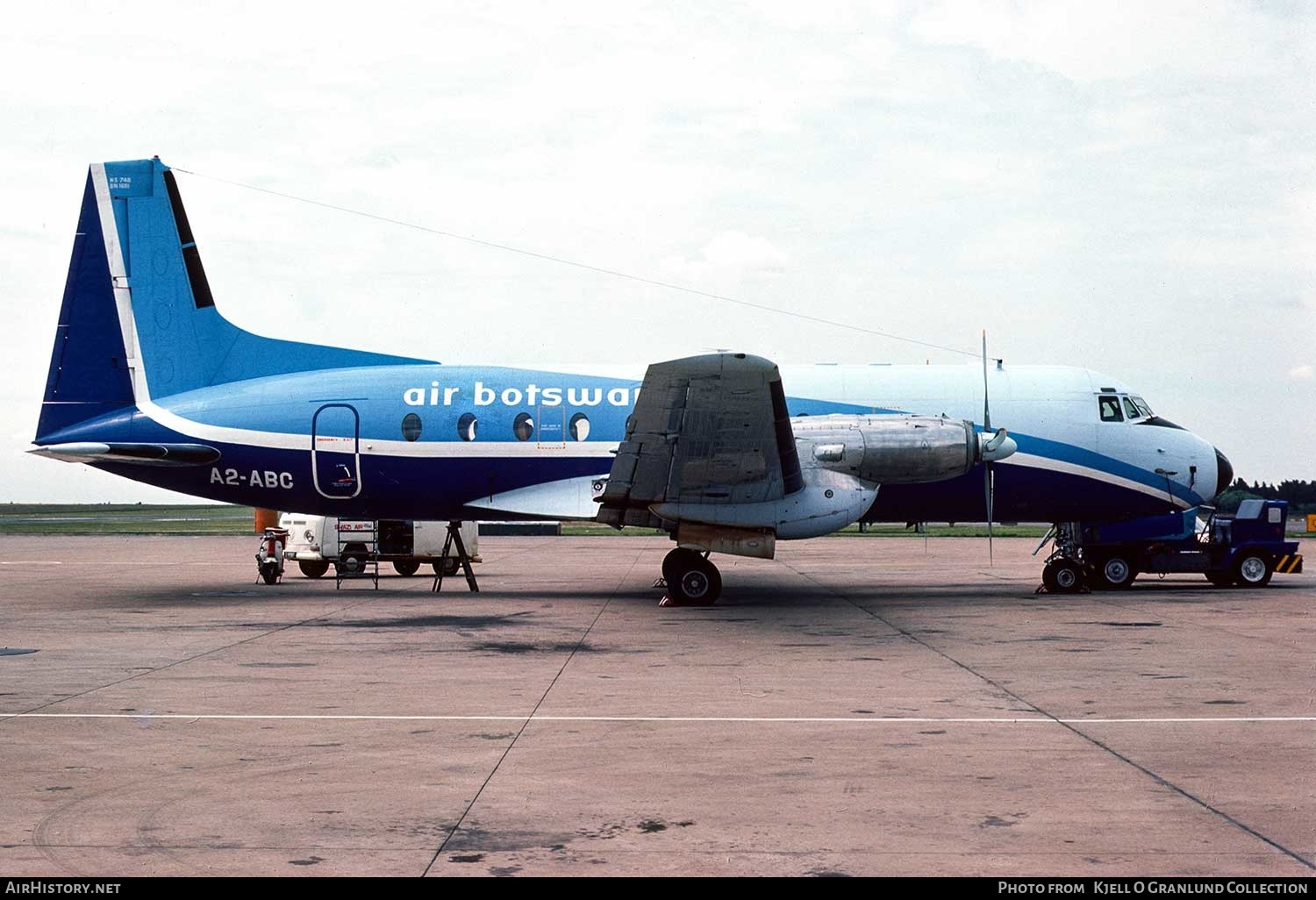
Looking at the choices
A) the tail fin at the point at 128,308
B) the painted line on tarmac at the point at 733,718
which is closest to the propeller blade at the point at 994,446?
the painted line on tarmac at the point at 733,718

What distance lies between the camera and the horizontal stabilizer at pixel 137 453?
66.7ft

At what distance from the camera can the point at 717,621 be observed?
17.0m

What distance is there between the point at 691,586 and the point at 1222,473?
1072 centimetres

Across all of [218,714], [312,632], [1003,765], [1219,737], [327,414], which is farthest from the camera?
[327,414]

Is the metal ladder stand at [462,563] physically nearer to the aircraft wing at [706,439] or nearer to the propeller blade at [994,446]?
the aircraft wing at [706,439]

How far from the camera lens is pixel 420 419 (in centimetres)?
2109

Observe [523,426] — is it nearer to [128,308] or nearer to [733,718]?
[128,308]

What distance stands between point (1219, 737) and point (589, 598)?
44.9ft

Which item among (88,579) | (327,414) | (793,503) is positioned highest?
(327,414)

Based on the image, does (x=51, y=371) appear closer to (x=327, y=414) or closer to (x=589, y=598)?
(x=327, y=414)

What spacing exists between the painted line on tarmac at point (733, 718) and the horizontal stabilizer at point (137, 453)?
11.8 metres

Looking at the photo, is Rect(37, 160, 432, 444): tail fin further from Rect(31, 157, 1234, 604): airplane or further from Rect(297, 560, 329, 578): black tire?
Rect(297, 560, 329, 578): black tire

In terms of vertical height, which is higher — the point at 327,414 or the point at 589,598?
the point at 327,414
